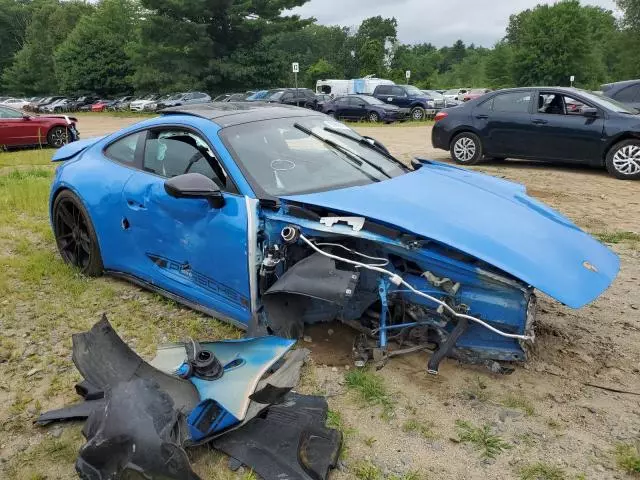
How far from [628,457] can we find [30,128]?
1531 cm

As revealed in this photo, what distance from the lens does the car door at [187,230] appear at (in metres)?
3.21

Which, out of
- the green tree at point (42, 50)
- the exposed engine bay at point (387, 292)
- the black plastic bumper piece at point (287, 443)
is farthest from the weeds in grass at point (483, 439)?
the green tree at point (42, 50)

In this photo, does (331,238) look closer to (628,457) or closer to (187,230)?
(187,230)

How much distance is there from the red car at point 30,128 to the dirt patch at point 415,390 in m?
11.3

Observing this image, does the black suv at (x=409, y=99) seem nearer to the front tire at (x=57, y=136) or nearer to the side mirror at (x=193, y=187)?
the front tire at (x=57, y=136)

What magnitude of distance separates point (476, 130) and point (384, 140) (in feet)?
17.3

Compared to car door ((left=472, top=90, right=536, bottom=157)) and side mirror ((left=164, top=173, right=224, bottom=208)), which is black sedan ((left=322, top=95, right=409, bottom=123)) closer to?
car door ((left=472, top=90, right=536, bottom=157))

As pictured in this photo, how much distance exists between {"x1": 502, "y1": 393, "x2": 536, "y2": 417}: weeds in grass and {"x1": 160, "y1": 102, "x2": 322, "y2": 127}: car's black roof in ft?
7.76

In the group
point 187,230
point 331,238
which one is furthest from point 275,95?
point 331,238

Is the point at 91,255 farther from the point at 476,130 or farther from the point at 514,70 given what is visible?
the point at 514,70

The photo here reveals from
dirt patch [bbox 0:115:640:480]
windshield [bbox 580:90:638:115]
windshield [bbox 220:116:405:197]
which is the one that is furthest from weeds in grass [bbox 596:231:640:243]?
windshield [bbox 580:90:638:115]

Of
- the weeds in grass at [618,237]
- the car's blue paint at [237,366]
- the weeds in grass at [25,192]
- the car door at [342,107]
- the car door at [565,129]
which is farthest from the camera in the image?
the car door at [342,107]

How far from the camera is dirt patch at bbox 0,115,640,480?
243cm

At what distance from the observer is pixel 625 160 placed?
8.64 m
